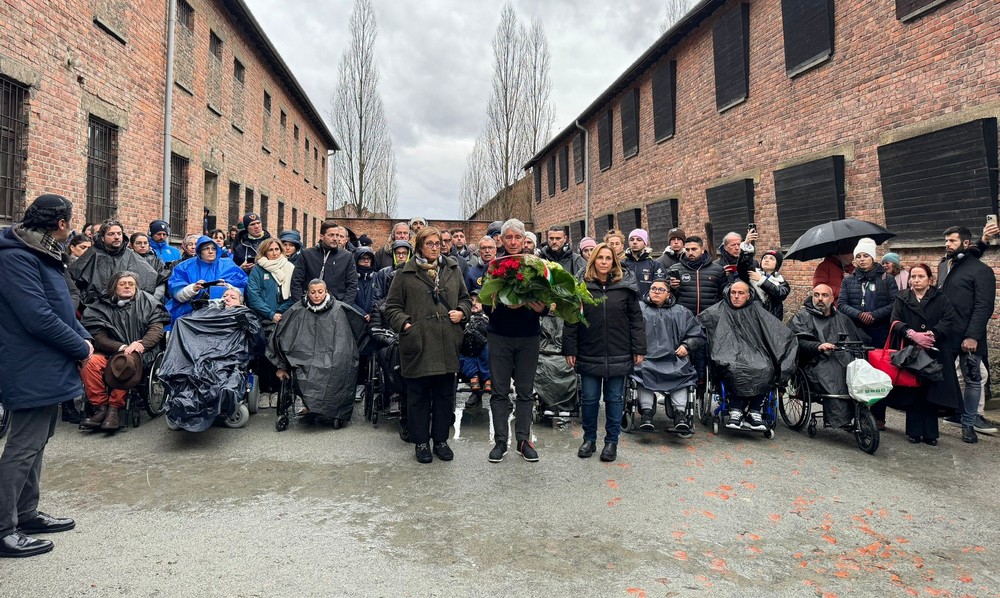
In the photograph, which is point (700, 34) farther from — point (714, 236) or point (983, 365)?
point (983, 365)

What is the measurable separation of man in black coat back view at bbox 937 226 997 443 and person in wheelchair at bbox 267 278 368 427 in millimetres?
5818

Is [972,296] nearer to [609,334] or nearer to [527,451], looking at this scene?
[609,334]

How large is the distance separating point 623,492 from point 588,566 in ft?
4.16

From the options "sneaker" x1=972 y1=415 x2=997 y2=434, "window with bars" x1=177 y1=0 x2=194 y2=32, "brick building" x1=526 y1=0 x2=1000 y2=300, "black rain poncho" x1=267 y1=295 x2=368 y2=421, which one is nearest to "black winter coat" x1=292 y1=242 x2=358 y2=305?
"black rain poncho" x1=267 y1=295 x2=368 y2=421

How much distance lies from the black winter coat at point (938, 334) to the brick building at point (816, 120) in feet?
9.26

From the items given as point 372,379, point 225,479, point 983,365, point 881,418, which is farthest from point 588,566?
point 983,365

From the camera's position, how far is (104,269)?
6.80m

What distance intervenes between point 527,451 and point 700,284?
124 inches

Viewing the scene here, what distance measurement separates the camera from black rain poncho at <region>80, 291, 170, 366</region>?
6031 millimetres

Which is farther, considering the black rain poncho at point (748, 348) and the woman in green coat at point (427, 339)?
the black rain poncho at point (748, 348)

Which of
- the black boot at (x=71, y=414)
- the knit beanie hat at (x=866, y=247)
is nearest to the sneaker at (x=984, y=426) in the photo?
the knit beanie hat at (x=866, y=247)

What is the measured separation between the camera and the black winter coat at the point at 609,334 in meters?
5.39

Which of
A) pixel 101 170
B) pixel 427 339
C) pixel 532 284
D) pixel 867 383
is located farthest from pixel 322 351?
pixel 101 170

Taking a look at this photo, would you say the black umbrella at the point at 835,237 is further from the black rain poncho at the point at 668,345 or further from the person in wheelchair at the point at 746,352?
the black rain poncho at the point at 668,345
